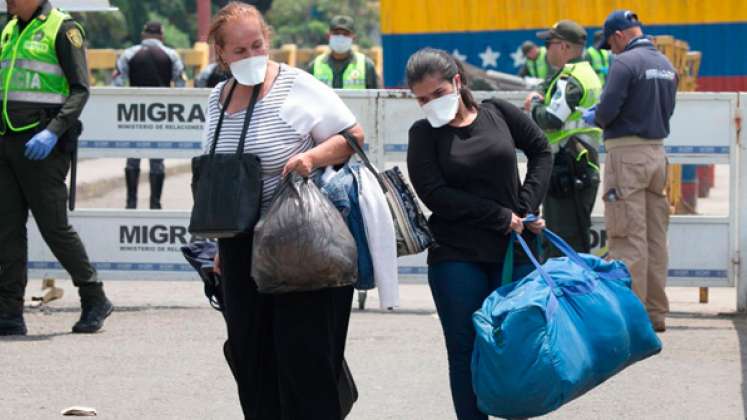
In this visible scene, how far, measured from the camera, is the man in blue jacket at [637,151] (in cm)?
940

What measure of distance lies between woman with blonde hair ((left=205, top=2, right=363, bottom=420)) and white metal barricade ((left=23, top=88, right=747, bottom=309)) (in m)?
4.81

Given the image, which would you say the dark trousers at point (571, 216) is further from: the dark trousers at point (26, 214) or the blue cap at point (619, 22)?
the dark trousers at point (26, 214)

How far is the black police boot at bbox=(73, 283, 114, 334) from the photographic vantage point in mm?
9297

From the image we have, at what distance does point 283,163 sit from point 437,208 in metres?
0.82

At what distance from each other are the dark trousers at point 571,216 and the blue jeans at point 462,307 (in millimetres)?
3819

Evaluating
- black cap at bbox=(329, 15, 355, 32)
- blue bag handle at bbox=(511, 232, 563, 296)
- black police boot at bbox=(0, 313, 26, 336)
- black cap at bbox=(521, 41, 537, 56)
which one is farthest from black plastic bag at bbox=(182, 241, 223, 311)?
black cap at bbox=(521, 41, 537, 56)

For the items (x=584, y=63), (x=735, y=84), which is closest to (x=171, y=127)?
(x=584, y=63)

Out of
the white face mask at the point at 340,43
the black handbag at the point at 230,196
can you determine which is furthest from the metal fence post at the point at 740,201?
the black handbag at the point at 230,196

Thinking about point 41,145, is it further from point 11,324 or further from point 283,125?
point 283,125

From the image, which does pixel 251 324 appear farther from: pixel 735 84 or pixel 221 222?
pixel 735 84

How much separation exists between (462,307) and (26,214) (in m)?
3.91

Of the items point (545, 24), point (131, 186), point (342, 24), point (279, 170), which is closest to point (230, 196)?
point (279, 170)

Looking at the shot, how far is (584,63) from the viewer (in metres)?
10.1

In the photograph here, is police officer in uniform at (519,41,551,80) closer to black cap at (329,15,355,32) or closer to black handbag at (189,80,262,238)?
black cap at (329,15,355,32)
